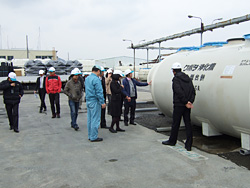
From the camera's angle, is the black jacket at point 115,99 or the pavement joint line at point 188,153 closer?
the pavement joint line at point 188,153

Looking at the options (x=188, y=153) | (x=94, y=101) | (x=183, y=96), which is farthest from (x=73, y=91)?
(x=188, y=153)

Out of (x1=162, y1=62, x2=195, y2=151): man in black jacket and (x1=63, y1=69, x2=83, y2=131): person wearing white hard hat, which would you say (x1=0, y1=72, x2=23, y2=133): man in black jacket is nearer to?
(x1=63, y1=69, x2=83, y2=131): person wearing white hard hat

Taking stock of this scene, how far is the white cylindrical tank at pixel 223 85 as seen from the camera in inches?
186

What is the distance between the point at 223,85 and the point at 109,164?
264 centimetres

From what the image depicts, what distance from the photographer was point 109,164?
460cm

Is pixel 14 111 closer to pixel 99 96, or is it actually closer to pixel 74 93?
pixel 74 93

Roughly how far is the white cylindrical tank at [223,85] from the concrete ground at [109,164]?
0.81m

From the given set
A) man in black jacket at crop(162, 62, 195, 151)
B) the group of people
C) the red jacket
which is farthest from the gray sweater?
man in black jacket at crop(162, 62, 195, 151)

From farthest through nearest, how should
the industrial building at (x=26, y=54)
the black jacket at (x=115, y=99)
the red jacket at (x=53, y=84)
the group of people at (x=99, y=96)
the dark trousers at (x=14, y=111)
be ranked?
1. the industrial building at (x=26, y=54)
2. the red jacket at (x=53, y=84)
3. the dark trousers at (x=14, y=111)
4. the black jacket at (x=115, y=99)
5. the group of people at (x=99, y=96)

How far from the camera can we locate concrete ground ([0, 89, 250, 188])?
3.85m

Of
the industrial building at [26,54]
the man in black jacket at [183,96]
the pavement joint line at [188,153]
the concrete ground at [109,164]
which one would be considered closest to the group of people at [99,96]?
the man in black jacket at [183,96]

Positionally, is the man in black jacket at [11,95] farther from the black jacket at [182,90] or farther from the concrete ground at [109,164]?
the black jacket at [182,90]

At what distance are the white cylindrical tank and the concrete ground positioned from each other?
813 millimetres

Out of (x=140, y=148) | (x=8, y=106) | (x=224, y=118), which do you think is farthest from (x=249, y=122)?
(x=8, y=106)
